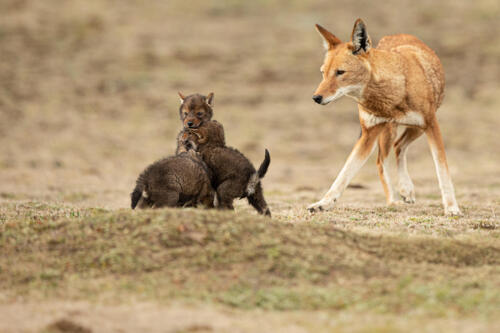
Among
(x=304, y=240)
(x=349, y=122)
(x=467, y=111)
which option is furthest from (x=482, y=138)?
(x=304, y=240)

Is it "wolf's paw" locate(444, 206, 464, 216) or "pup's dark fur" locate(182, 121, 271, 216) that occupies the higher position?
"pup's dark fur" locate(182, 121, 271, 216)

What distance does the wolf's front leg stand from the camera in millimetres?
9258

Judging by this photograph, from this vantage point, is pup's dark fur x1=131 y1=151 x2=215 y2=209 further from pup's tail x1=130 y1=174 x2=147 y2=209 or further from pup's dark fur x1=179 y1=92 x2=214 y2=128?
pup's dark fur x1=179 y1=92 x2=214 y2=128

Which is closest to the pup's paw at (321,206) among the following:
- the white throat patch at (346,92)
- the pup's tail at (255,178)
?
the pup's tail at (255,178)

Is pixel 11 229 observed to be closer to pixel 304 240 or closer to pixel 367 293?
pixel 304 240

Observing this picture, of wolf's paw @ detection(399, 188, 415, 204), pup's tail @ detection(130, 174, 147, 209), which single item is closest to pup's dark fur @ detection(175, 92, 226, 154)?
pup's tail @ detection(130, 174, 147, 209)

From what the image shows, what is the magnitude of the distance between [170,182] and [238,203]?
162 inches

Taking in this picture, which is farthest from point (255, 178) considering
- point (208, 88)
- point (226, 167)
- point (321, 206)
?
point (208, 88)

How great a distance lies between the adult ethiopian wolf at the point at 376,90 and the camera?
8.99 metres

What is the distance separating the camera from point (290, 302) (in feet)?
18.3

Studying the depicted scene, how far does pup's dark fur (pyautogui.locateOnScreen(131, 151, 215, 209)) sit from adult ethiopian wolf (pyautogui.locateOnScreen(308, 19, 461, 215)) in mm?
1897

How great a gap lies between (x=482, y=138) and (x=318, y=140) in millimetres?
5642

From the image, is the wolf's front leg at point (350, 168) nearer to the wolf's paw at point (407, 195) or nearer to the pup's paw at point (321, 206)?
the pup's paw at point (321, 206)

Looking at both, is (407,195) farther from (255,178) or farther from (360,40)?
(255,178)
